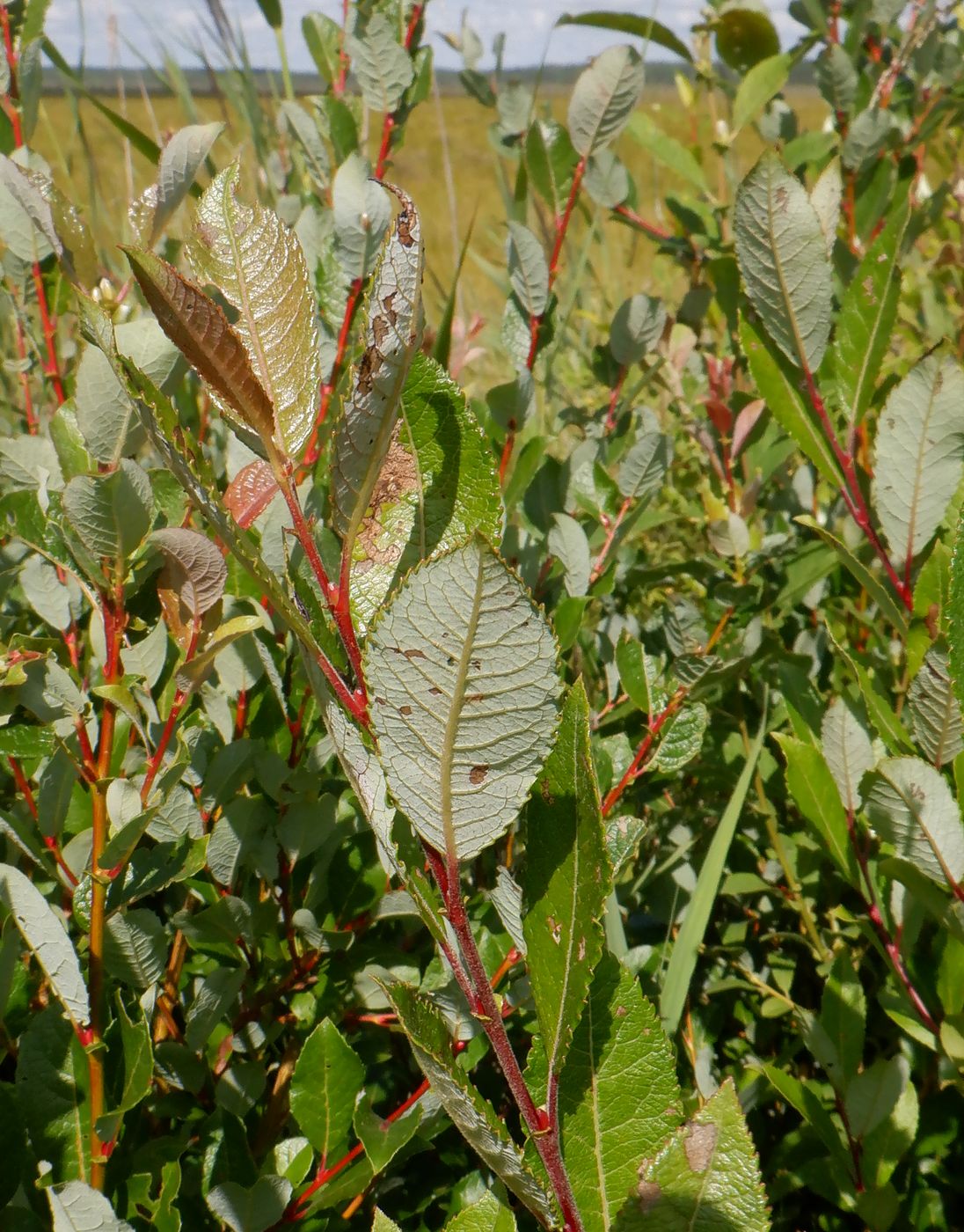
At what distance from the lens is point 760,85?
144cm

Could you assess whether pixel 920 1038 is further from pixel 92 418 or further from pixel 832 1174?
pixel 92 418

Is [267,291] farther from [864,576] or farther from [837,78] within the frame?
[837,78]

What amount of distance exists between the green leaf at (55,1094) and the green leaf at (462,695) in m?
0.44

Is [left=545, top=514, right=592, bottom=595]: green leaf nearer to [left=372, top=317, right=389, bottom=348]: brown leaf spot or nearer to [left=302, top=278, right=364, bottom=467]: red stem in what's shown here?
[left=302, top=278, right=364, bottom=467]: red stem

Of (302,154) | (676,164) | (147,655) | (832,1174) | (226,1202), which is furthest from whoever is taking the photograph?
(676,164)

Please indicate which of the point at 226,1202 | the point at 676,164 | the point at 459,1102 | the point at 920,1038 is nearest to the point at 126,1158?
the point at 226,1202

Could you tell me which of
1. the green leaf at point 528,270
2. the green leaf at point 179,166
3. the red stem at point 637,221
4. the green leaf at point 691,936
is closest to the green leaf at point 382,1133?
the green leaf at point 691,936

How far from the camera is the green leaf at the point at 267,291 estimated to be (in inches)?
19.8

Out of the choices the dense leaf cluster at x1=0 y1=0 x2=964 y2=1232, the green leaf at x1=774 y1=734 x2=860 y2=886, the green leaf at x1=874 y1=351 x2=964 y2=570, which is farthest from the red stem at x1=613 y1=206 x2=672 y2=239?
the green leaf at x1=774 y1=734 x2=860 y2=886

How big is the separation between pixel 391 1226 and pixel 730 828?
0.58 meters

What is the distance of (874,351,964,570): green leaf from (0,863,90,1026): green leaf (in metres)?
0.66

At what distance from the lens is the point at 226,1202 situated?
2.43 feet

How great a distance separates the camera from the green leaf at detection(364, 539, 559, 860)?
0.41 meters

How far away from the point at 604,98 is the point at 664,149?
476mm
